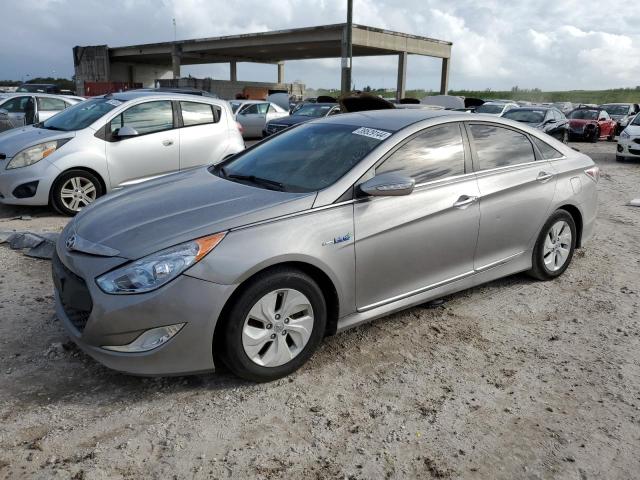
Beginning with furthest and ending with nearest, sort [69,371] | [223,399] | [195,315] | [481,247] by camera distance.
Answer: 1. [481,247]
2. [69,371]
3. [223,399]
4. [195,315]

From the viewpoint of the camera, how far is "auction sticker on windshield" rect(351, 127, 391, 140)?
3785 millimetres

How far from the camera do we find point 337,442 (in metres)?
2.70

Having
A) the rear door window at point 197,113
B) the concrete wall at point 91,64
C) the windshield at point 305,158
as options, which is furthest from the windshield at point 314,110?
the concrete wall at point 91,64

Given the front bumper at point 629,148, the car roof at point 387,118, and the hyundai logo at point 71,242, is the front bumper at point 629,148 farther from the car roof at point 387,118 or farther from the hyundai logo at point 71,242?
the hyundai logo at point 71,242

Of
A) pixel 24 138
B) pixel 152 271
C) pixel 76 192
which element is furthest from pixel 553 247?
pixel 24 138

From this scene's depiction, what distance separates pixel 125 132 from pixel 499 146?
4780 millimetres

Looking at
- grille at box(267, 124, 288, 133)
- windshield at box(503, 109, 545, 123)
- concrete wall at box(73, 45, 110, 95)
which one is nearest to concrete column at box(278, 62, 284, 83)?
concrete wall at box(73, 45, 110, 95)

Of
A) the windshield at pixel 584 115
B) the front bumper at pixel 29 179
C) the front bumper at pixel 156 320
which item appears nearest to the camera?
the front bumper at pixel 156 320

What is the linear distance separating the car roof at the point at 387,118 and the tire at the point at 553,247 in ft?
4.17

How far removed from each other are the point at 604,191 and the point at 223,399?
30.6 feet

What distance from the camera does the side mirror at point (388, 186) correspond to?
3363 mm

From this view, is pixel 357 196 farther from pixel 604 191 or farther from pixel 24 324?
pixel 604 191

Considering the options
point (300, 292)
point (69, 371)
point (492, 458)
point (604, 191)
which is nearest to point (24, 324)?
point (69, 371)

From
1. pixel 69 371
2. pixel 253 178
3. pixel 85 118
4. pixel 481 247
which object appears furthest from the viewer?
pixel 85 118
